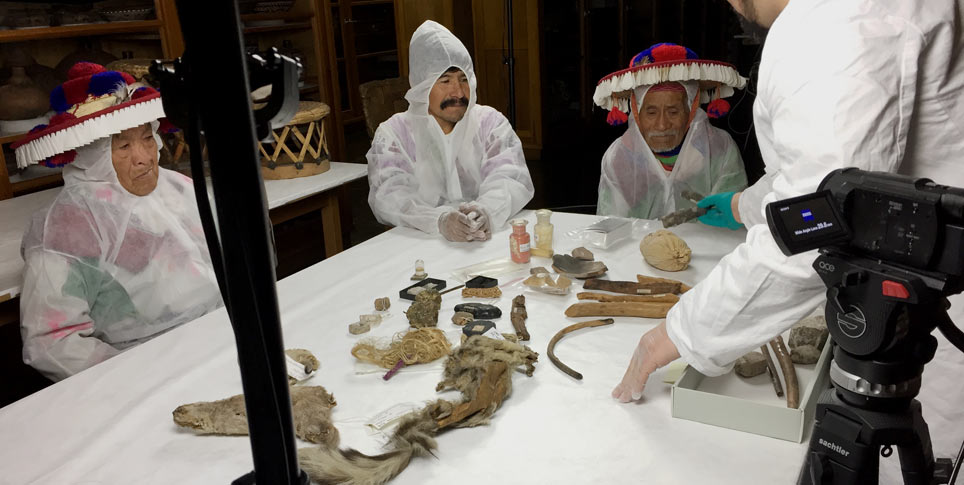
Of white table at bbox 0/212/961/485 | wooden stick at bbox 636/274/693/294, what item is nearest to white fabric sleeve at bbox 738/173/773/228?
wooden stick at bbox 636/274/693/294

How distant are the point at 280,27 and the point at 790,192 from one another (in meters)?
4.15

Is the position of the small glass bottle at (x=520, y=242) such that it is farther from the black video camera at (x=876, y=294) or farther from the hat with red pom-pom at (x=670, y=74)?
the black video camera at (x=876, y=294)

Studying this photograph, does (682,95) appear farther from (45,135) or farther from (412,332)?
(45,135)

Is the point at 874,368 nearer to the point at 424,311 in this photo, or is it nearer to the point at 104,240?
the point at 424,311

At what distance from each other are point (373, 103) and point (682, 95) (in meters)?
1.78

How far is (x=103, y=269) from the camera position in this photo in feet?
6.70

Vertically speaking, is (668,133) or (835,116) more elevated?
(835,116)

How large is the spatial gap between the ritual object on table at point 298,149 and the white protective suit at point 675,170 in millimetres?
1373

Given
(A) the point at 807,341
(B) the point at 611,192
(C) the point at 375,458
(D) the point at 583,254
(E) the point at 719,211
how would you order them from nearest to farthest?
(C) the point at 375,458 < (A) the point at 807,341 < (D) the point at 583,254 < (E) the point at 719,211 < (B) the point at 611,192

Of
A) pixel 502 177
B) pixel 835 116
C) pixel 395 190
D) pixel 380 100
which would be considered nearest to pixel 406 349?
pixel 835 116

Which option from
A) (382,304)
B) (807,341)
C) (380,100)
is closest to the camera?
(807,341)

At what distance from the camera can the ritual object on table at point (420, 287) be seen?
1876 mm

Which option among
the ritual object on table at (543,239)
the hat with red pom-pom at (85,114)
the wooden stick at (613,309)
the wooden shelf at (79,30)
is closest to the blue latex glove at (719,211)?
the ritual object on table at (543,239)

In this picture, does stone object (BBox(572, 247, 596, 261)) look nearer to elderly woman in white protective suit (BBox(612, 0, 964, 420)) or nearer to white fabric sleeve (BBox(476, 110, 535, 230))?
white fabric sleeve (BBox(476, 110, 535, 230))
